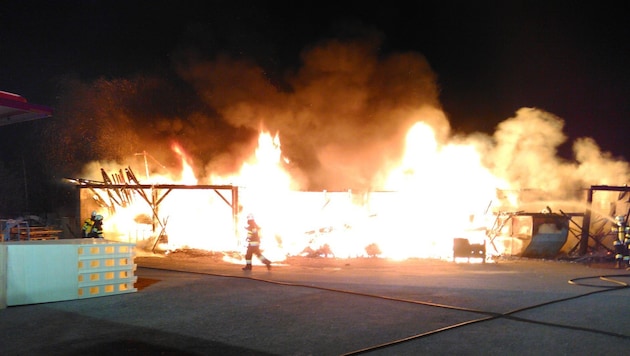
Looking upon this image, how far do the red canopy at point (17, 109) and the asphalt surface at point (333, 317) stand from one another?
328 centimetres

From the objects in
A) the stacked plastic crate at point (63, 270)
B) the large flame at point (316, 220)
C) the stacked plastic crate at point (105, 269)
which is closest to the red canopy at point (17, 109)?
the stacked plastic crate at point (63, 270)

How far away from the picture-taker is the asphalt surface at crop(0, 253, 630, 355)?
581cm

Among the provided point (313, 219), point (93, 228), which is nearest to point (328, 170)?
point (313, 219)

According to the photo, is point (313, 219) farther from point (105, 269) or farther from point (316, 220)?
point (105, 269)

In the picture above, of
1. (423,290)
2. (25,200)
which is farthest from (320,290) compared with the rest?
(25,200)

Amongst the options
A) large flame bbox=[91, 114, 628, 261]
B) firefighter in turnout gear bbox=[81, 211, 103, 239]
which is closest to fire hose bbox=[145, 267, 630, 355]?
firefighter in turnout gear bbox=[81, 211, 103, 239]

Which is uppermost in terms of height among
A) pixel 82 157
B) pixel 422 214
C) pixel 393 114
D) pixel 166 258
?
pixel 393 114

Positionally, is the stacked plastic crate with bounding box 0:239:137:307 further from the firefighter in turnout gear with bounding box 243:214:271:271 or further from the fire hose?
the firefighter in turnout gear with bounding box 243:214:271:271

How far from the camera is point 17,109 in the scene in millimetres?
8539

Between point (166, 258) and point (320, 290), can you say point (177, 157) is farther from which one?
point (320, 290)

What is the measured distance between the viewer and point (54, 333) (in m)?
6.39

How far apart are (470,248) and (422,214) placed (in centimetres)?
286

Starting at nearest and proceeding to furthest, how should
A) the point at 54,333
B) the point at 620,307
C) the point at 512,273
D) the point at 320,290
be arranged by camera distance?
the point at 54,333 → the point at 620,307 → the point at 320,290 → the point at 512,273

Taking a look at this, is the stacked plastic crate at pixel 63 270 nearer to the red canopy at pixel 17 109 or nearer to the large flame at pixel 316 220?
the red canopy at pixel 17 109
